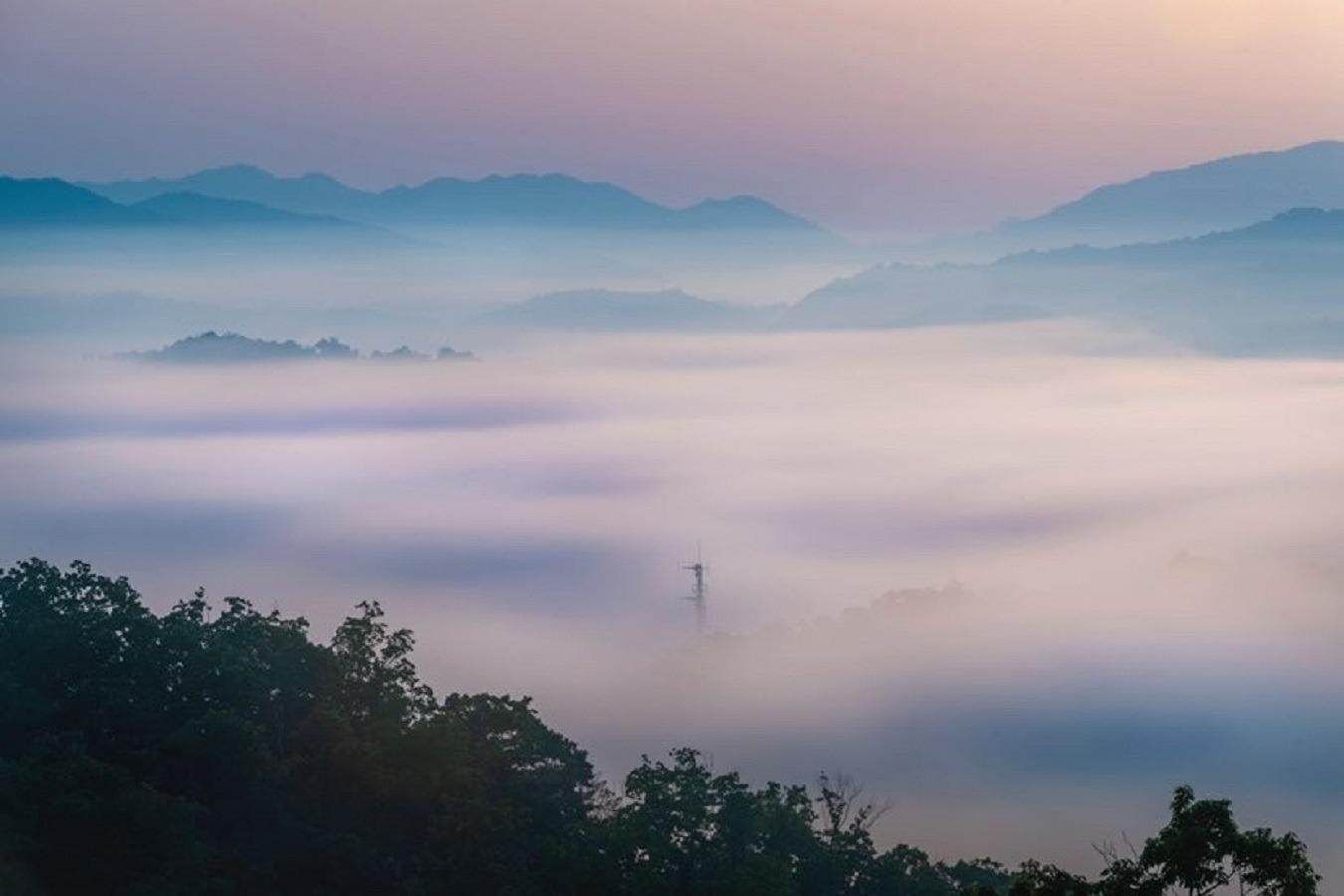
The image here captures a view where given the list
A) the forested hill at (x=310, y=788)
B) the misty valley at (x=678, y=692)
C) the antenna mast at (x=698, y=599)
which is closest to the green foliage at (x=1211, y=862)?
the misty valley at (x=678, y=692)

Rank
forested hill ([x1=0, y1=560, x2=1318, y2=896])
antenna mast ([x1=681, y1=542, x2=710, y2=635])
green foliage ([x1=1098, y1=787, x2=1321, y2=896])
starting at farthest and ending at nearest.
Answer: antenna mast ([x1=681, y1=542, x2=710, y2=635]) → forested hill ([x1=0, y1=560, x2=1318, y2=896]) → green foliage ([x1=1098, y1=787, x2=1321, y2=896])

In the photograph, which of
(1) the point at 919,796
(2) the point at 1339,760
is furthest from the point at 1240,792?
(1) the point at 919,796

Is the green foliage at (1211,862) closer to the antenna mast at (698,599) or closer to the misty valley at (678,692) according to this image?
the misty valley at (678,692)

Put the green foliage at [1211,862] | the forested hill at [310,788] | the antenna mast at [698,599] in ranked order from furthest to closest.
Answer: the antenna mast at [698,599]
the forested hill at [310,788]
the green foliage at [1211,862]

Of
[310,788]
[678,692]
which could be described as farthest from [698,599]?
[310,788]

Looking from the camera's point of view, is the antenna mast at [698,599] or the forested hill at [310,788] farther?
the antenna mast at [698,599]

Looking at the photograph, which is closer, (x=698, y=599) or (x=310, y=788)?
(x=310, y=788)

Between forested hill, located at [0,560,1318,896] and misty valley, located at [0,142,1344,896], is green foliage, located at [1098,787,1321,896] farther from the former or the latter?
forested hill, located at [0,560,1318,896]

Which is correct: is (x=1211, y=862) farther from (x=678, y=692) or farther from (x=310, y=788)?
(x=678, y=692)

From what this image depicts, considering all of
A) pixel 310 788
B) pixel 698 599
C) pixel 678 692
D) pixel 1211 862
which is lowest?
pixel 1211 862

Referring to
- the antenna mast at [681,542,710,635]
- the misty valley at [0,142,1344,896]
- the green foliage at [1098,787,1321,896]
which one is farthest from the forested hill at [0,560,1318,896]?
the antenna mast at [681,542,710,635]
